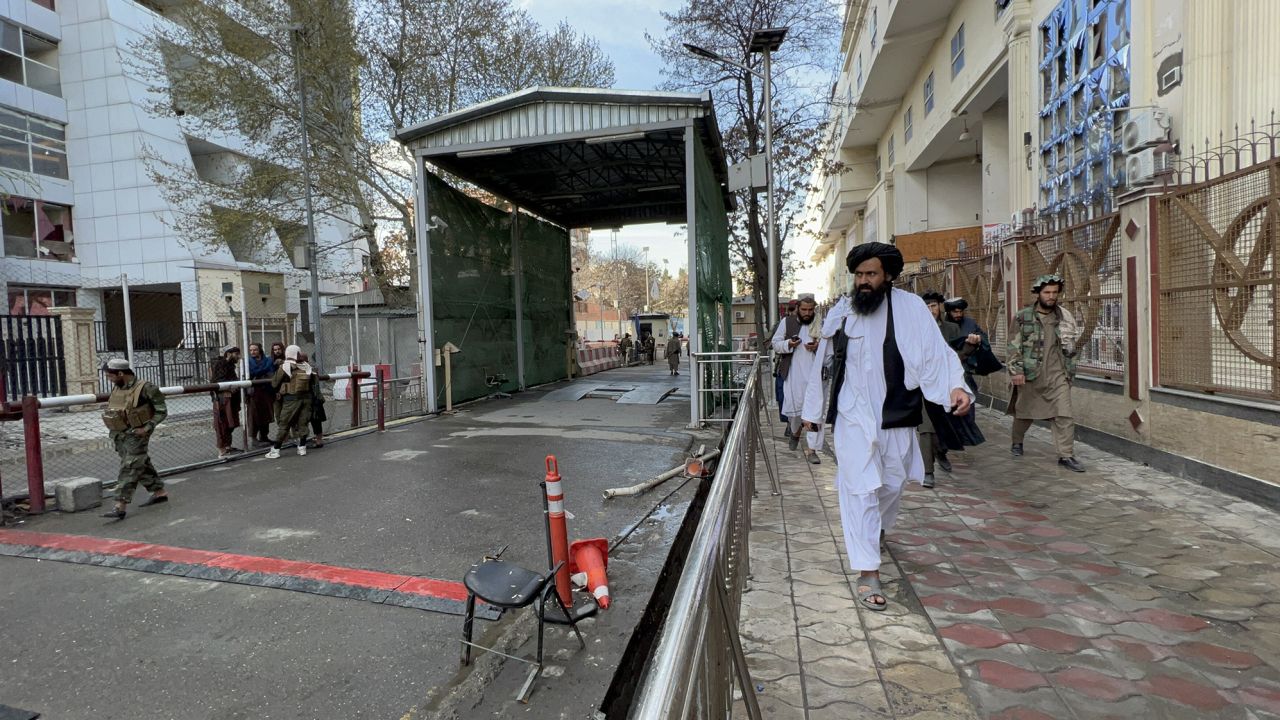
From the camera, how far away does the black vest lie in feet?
11.1

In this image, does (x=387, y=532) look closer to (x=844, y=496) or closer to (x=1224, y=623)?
(x=844, y=496)

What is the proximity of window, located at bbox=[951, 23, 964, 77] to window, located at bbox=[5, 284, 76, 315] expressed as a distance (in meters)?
30.0

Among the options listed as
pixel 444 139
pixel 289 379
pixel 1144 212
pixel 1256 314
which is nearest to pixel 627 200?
pixel 444 139

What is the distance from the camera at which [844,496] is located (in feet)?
11.1

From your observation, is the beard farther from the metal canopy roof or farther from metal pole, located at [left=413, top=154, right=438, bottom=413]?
metal pole, located at [left=413, top=154, right=438, bottom=413]

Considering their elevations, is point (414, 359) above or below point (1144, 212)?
below

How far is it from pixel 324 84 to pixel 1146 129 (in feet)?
63.2

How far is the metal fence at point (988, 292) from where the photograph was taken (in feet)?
31.4

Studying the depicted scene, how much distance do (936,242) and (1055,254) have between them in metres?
15.7

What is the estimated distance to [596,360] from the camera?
2281 centimetres

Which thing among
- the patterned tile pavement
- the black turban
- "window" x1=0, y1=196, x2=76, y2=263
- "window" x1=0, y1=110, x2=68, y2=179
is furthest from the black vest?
"window" x1=0, y1=110, x2=68, y2=179

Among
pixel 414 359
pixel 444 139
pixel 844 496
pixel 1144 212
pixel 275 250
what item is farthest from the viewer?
pixel 275 250

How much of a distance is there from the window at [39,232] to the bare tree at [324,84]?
818 cm

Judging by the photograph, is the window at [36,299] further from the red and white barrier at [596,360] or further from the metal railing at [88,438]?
the red and white barrier at [596,360]
